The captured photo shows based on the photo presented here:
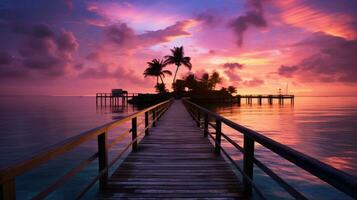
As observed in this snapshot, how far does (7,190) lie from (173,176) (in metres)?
3.39

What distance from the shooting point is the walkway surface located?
4004mm

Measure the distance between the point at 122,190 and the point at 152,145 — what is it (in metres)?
3.66

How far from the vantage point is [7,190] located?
5.57ft

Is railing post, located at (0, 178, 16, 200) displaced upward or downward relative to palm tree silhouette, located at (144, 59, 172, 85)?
downward

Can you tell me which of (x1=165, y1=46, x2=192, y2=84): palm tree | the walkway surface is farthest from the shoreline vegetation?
the walkway surface

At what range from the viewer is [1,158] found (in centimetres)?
1467

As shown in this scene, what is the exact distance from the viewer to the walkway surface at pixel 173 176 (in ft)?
13.1

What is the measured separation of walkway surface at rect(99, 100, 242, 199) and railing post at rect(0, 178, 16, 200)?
2245 millimetres

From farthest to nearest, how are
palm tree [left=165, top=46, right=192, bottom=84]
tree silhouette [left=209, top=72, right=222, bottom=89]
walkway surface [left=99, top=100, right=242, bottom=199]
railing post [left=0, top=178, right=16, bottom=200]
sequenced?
tree silhouette [left=209, top=72, right=222, bottom=89]
palm tree [left=165, top=46, right=192, bottom=84]
walkway surface [left=99, top=100, right=242, bottom=199]
railing post [left=0, top=178, right=16, bottom=200]

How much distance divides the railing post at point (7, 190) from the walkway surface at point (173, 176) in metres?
2.24

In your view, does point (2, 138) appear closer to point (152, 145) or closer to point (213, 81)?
point (152, 145)

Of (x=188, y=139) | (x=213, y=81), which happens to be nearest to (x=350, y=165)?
(x=188, y=139)

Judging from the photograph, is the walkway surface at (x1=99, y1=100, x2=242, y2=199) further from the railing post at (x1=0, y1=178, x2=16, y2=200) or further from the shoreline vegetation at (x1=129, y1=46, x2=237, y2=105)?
the shoreline vegetation at (x1=129, y1=46, x2=237, y2=105)

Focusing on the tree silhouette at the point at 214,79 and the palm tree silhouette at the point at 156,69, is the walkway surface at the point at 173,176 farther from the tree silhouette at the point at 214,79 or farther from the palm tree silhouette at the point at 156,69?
the tree silhouette at the point at 214,79
